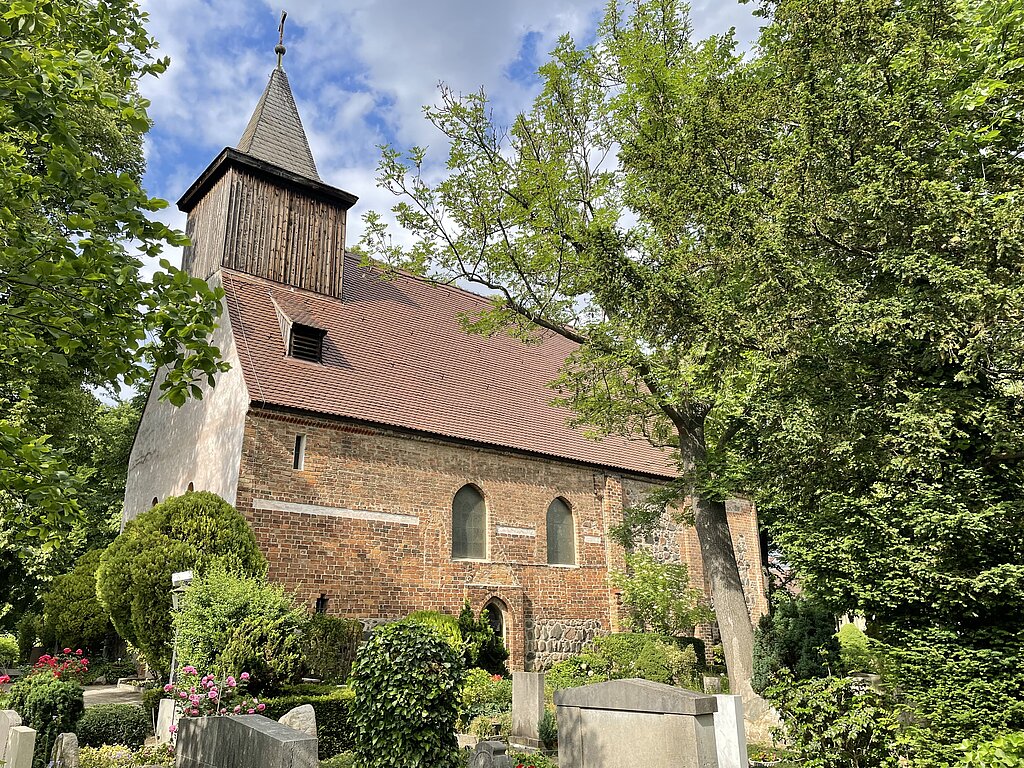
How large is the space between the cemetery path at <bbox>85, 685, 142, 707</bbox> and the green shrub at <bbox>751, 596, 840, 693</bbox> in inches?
430

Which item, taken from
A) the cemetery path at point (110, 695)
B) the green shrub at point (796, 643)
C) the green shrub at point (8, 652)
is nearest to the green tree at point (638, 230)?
the green shrub at point (796, 643)

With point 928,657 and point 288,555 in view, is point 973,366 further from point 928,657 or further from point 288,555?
point 288,555

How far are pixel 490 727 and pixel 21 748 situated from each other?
20.6 feet

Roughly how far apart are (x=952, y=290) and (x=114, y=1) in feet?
25.8

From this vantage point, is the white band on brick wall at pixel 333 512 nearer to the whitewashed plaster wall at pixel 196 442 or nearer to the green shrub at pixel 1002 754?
the whitewashed plaster wall at pixel 196 442

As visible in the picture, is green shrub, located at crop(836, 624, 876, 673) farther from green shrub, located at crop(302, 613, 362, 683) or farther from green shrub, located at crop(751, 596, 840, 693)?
green shrub, located at crop(302, 613, 362, 683)

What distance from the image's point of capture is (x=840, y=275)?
7965mm

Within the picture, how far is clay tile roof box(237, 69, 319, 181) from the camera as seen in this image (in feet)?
57.7

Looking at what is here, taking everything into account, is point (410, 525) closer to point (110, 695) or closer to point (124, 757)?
point (110, 695)

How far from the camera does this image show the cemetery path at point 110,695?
12420 millimetres

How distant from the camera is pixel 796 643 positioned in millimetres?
12922

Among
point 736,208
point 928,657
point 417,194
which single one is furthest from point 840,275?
point 417,194

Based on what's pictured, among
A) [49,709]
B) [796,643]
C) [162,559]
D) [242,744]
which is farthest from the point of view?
[796,643]

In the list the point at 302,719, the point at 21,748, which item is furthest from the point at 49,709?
the point at 302,719
